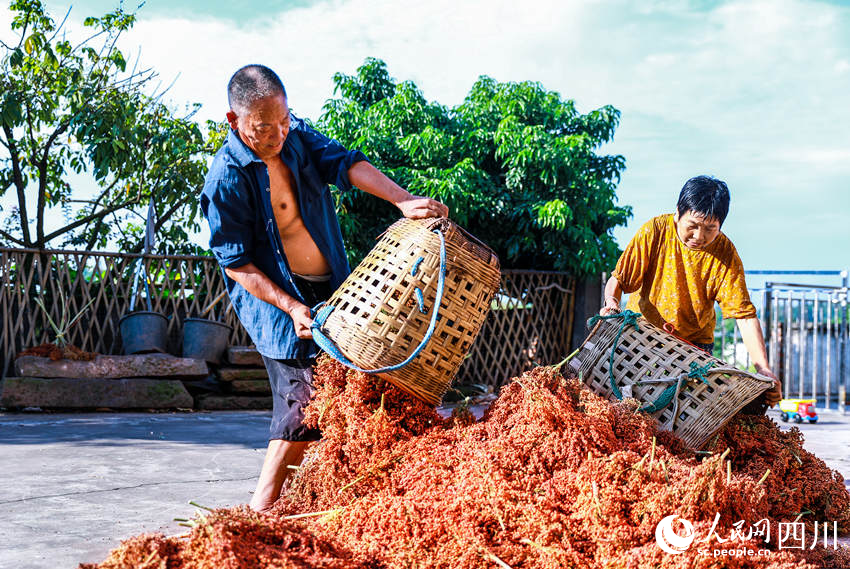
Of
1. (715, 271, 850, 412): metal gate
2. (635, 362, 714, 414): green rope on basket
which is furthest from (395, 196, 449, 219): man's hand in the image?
(715, 271, 850, 412): metal gate

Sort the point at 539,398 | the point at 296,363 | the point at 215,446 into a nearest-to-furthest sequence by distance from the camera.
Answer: the point at 539,398, the point at 296,363, the point at 215,446

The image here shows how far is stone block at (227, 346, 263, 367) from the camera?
8.00 metres

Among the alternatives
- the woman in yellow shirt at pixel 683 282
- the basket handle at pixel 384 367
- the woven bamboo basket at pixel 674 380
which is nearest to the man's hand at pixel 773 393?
the woven bamboo basket at pixel 674 380

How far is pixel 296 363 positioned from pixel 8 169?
8.75 metres

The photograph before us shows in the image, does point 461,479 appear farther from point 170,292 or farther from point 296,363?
point 170,292

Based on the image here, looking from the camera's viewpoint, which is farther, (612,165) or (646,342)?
(612,165)

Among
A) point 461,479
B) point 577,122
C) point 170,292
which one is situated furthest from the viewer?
point 577,122

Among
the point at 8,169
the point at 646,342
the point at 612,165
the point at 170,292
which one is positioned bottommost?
the point at 646,342

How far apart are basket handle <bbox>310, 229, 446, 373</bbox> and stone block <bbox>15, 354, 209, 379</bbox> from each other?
5.63m

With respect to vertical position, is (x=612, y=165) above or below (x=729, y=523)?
above

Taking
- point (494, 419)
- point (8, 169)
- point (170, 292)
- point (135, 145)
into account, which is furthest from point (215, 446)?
point (8, 169)

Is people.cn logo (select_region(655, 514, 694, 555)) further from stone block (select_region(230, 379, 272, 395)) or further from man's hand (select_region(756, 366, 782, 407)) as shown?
stone block (select_region(230, 379, 272, 395))

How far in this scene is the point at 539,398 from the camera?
2344mm

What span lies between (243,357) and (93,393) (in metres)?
1.51
